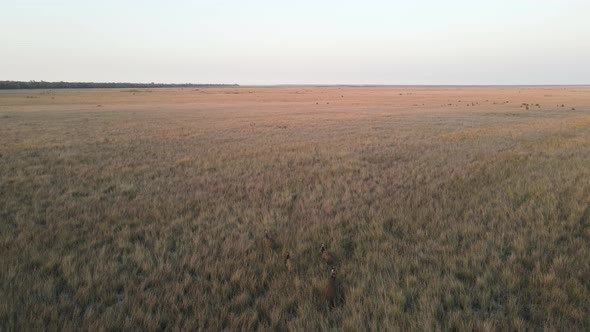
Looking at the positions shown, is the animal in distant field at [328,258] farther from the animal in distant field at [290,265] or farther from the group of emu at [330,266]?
the animal in distant field at [290,265]

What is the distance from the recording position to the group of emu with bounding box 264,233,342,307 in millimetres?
3500

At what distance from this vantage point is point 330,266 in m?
4.18

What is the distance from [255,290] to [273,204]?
10.0ft

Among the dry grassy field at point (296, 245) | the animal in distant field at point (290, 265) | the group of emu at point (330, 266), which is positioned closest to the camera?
the dry grassy field at point (296, 245)

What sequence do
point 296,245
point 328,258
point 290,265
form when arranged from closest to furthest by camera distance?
point 290,265 < point 328,258 < point 296,245

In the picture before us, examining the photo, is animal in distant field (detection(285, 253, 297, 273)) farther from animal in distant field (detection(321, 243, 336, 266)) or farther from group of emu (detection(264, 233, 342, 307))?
animal in distant field (detection(321, 243, 336, 266))

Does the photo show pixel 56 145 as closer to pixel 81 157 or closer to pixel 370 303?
pixel 81 157

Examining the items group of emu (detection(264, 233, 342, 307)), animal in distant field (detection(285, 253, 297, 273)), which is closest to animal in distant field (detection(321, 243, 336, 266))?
group of emu (detection(264, 233, 342, 307))

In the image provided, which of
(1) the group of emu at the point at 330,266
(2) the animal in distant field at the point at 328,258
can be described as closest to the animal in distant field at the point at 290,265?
(1) the group of emu at the point at 330,266

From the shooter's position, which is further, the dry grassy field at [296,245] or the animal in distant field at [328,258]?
the animal in distant field at [328,258]

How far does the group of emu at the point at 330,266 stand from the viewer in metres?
3.50

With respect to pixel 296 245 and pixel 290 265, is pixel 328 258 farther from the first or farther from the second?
pixel 296 245

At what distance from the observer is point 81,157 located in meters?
11.6

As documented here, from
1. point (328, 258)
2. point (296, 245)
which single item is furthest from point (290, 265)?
point (296, 245)
